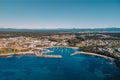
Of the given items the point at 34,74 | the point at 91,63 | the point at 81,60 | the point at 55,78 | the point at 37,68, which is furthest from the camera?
the point at 81,60

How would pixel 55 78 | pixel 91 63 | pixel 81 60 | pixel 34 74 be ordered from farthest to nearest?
pixel 81 60 < pixel 91 63 < pixel 34 74 < pixel 55 78

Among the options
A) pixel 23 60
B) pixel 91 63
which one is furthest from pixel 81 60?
pixel 23 60

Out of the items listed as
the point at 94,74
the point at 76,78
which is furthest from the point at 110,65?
the point at 76,78

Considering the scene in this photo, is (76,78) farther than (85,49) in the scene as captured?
No

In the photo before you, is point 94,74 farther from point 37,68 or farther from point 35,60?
point 35,60

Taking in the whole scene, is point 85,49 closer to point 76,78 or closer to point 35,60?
point 35,60

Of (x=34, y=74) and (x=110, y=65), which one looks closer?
(x=34, y=74)
